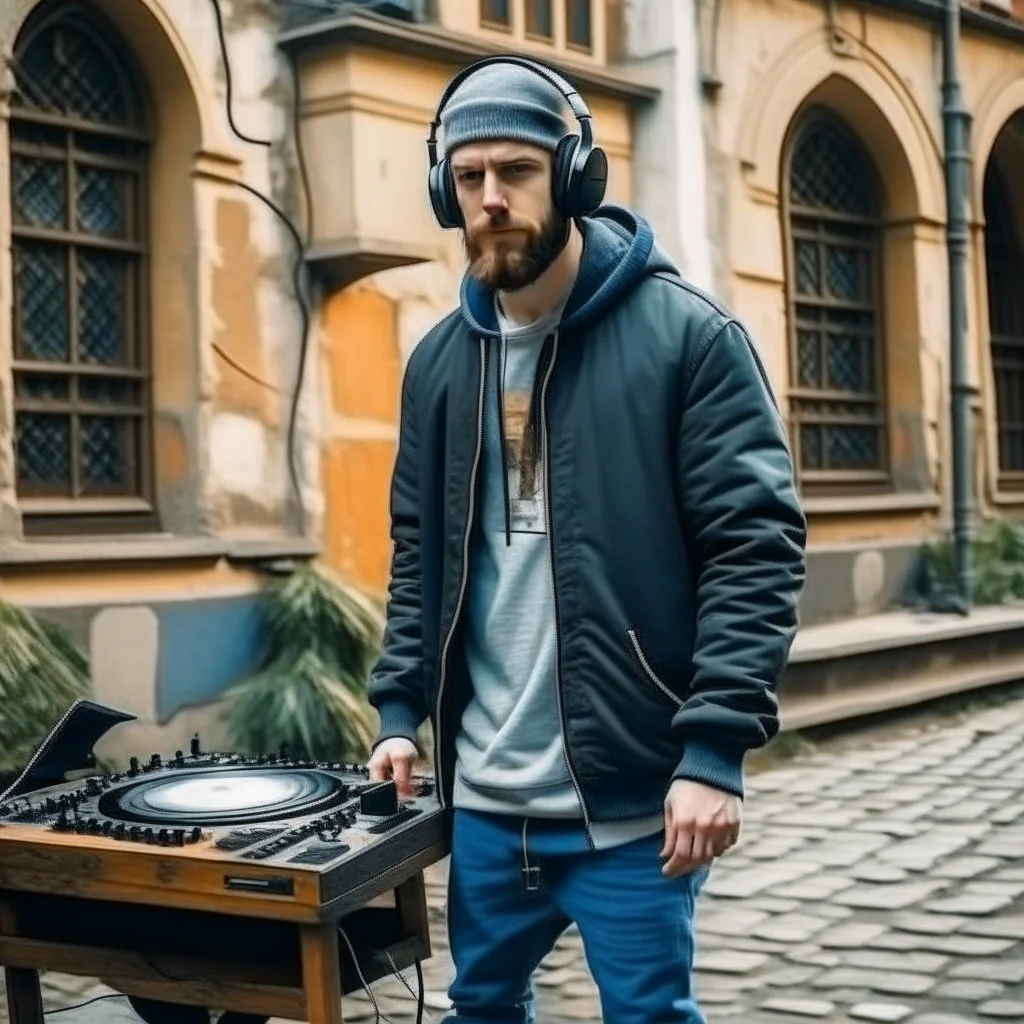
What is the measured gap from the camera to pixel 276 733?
275 inches

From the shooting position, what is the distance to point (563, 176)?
278 centimetres

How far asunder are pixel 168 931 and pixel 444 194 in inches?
50.1

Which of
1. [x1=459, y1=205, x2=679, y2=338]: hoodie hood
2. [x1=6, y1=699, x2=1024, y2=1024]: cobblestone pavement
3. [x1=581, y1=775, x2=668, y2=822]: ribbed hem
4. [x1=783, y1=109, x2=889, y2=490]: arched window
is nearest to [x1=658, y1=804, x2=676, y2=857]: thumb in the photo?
[x1=581, y1=775, x2=668, y2=822]: ribbed hem

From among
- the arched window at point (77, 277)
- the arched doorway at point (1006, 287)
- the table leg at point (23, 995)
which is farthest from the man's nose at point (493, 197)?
the arched doorway at point (1006, 287)

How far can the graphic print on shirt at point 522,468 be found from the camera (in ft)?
9.34

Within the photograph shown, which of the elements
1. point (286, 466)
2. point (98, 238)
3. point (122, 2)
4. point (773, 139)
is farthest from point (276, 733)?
point (773, 139)

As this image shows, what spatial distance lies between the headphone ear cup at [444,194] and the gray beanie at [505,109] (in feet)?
0.38

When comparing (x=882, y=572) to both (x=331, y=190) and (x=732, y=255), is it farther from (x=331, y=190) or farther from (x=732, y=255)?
(x=331, y=190)

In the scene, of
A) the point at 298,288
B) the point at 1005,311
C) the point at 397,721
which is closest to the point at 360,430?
the point at 298,288

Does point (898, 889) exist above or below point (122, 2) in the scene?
below

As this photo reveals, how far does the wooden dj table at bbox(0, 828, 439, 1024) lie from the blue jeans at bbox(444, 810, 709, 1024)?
0.39ft

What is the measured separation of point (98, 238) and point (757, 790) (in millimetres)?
3787

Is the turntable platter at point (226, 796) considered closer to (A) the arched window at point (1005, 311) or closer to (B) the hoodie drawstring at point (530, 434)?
(B) the hoodie drawstring at point (530, 434)

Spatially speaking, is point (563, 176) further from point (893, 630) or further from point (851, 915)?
point (893, 630)
